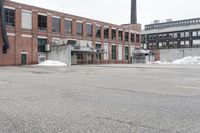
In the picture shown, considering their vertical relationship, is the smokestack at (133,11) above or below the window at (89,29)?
above

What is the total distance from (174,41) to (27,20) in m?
65.5

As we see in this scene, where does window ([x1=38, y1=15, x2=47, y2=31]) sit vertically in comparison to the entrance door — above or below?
above

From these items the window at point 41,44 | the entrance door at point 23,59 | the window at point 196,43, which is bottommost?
the entrance door at point 23,59

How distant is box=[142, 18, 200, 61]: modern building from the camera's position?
84.3m

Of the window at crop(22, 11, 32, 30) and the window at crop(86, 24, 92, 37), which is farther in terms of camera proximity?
the window at crop(86, 24, 92, 37)

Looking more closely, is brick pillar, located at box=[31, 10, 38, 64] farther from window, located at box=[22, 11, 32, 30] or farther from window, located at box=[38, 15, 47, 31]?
window, located at box=[38, 15, 47, 31]

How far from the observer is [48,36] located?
47.7 meters

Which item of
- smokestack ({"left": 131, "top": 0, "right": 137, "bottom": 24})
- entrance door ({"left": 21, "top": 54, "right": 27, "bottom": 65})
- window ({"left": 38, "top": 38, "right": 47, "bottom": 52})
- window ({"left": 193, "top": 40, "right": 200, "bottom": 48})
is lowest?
entrance door ({"left": 21, "top": 54, "right": 27, "bottom": 65})

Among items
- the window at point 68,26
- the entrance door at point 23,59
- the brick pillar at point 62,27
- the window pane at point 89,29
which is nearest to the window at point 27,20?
the entrance door at point 23,59

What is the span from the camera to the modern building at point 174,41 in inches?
3319

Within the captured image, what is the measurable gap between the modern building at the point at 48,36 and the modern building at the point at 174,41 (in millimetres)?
26372

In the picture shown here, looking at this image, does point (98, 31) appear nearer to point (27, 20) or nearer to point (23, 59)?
point (27, 20)

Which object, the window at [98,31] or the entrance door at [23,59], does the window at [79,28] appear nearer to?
the window at [98,31]

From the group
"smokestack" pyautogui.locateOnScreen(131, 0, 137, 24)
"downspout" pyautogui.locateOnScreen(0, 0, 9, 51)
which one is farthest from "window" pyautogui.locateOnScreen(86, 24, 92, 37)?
"smokestack" pyautogui.locateOnScreen(131, 0, 137, 24)
